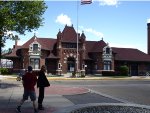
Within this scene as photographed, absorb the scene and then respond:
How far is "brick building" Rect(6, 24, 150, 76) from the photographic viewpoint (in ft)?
197

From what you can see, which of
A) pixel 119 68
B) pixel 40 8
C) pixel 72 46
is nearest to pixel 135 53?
pixel 119 68

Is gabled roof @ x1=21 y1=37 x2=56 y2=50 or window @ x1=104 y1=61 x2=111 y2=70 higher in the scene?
gabled roof @ x1=21 y1=37 x2=56 y2=50

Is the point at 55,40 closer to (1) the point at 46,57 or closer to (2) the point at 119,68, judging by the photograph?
(1) the point at 46,57

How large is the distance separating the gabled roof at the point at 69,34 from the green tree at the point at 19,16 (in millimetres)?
32242

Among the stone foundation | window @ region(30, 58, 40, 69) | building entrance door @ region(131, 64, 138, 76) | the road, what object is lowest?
the road

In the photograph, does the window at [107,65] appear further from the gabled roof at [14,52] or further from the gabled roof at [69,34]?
the gabled roof at [14,52]

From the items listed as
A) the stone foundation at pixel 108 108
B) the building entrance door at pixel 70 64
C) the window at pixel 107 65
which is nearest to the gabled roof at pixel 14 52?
the building entrance door at pixel 70 64

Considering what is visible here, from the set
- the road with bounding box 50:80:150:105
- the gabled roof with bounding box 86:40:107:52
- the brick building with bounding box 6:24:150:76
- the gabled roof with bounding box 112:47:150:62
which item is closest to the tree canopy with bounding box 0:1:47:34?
the road with bounding box 50:80:150:105

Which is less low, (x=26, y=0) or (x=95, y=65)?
(x=26, y=0)

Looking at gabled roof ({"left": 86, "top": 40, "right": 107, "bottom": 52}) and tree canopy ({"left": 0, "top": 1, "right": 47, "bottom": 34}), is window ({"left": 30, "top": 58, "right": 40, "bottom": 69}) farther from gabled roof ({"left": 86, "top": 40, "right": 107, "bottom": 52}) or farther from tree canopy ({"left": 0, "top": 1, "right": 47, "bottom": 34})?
tree canopy ({"left": 0, "top": 1, "right": 47, "bottom": 34})

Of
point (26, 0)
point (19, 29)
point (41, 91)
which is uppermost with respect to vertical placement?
point (26, 0)

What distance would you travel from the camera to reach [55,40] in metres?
64.3

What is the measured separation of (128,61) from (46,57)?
51.2ft

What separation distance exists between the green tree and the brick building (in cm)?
2949
